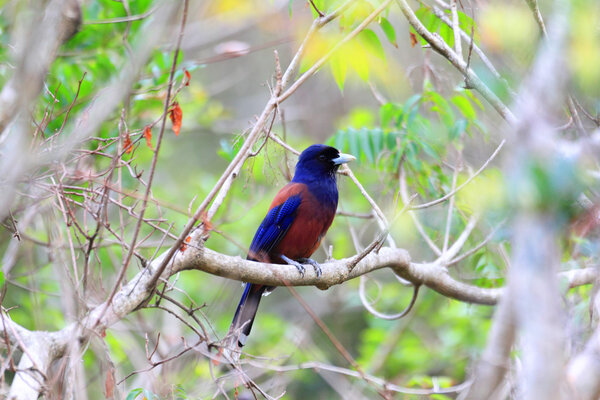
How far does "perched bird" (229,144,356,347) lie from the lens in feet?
17.6

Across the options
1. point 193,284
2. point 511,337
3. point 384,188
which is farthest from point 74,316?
point 193,284

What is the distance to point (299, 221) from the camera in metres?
5.39

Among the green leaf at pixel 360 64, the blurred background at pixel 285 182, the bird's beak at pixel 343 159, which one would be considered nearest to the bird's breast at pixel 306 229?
the blurred background at pixel 285 182

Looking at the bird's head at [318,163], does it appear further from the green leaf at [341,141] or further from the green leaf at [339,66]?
the green leaf at [339,66]

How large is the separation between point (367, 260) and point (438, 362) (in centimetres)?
439

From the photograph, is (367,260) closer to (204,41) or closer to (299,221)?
(299,221)

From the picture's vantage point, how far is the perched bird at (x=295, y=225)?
5359 millimetres

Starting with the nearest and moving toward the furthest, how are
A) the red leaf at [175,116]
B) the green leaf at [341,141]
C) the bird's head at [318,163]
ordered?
the red leaf at [175,116], the green leaf at [341,141], the bird's head at [318,163]

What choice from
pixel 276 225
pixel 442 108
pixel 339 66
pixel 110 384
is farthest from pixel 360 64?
pixel 110 384

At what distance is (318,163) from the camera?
228 inches

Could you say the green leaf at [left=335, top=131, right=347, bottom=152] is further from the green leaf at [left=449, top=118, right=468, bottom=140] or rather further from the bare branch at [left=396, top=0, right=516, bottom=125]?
the bare branch at [left=396, top=0, right=516, bottom=125]

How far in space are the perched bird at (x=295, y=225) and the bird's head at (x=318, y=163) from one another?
15 mm

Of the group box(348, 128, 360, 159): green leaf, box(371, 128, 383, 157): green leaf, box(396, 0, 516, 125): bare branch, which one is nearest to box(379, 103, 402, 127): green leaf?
box(371, 128, 383, 157): green leaf

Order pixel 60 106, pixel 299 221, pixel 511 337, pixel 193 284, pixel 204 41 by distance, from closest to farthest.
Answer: pixel 511 337, pixel 60 106, pixel 299 221, pixel 193 284, pixel 204 41
